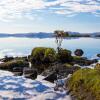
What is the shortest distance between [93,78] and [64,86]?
7.98 meters

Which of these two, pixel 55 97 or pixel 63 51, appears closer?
pixel 55 97

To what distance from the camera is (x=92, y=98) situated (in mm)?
34156

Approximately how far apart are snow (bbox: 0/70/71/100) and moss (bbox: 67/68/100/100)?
5.05 feet

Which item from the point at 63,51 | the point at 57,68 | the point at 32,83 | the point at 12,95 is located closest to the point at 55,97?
the point at 12,95

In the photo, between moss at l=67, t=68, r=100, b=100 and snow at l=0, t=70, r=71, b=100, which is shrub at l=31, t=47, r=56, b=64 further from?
moss at l=67, t=68, r=100, b=100

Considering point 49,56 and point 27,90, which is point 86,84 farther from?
point 49,56

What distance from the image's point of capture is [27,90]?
4341cm

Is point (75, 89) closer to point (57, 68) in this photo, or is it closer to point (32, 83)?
point (32, 83)

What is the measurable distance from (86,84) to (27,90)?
908cm

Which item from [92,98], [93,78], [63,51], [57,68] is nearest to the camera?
[92,98]

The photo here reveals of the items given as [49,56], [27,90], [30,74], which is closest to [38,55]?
[49,56]

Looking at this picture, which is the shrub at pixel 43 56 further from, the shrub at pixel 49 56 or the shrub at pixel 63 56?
the shrub at pixel 63 56

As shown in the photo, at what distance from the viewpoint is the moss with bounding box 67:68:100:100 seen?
1380 inches

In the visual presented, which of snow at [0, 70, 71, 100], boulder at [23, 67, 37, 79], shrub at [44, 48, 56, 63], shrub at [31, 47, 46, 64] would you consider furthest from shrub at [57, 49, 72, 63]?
snow at [0, 70, 71, 100]
